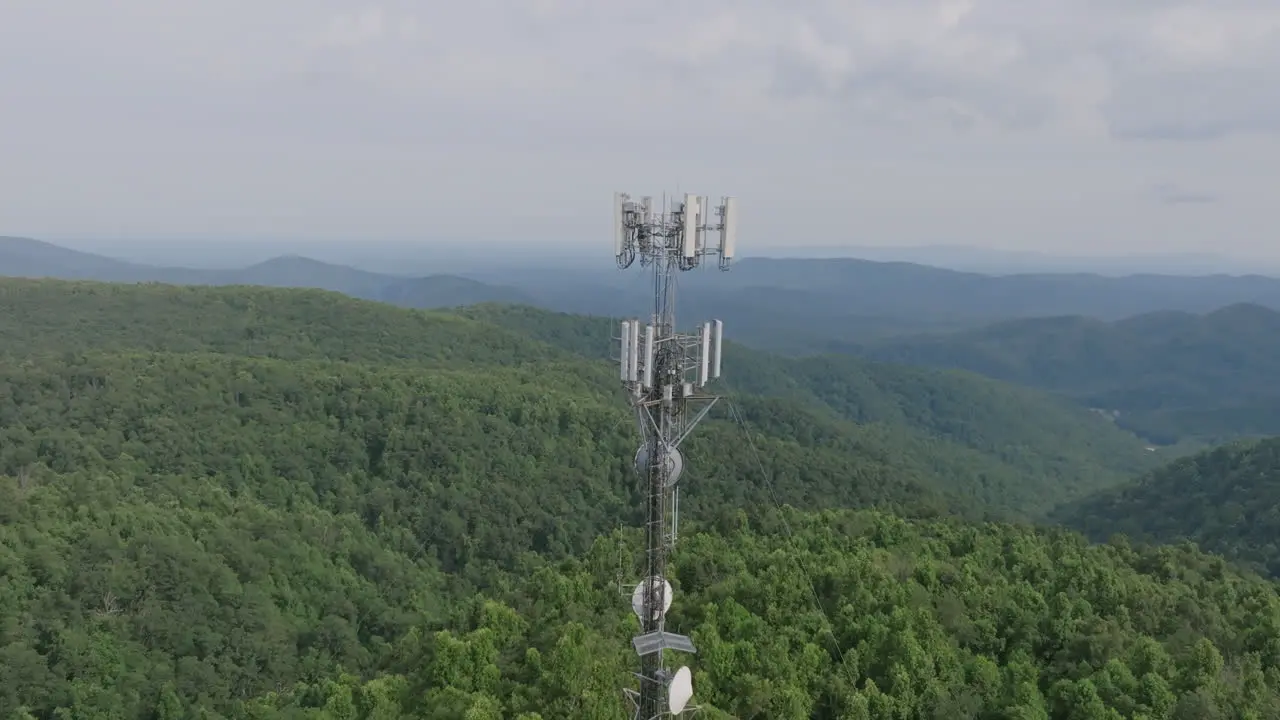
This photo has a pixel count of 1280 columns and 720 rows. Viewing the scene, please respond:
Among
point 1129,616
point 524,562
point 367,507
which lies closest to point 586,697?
point 1129,616

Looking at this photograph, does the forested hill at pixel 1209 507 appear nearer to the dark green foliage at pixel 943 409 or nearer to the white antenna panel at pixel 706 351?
the dark green foliage at pixel 943 409

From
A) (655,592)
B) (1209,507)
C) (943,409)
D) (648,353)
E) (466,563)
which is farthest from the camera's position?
(943,409)

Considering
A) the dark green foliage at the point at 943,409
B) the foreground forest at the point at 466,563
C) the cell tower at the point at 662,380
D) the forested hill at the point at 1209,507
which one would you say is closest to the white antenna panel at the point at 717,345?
the cell tower at the point at 662,380

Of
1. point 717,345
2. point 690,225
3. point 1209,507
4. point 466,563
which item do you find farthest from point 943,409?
point 690,225

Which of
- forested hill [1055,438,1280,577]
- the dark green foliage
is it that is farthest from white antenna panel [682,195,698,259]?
the dark green foliage

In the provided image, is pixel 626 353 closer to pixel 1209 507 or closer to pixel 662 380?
pixel 662 380
